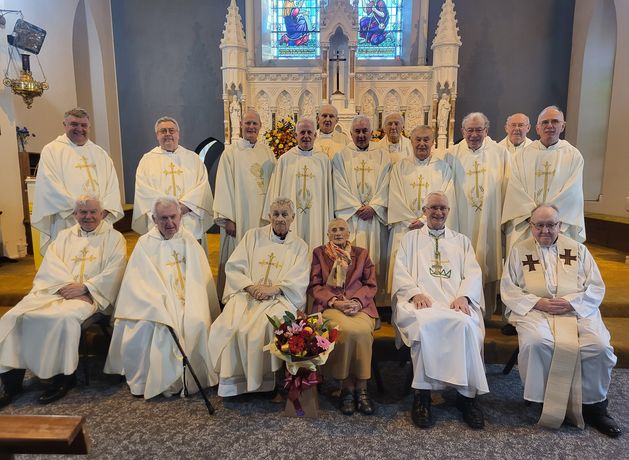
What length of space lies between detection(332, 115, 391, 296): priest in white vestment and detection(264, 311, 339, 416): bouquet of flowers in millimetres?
1412

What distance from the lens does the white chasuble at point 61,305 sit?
10.8 ft

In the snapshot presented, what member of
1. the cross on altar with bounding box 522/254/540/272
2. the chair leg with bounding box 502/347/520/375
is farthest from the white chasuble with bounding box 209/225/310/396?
the chair leg with bounding box 502/347/520/375

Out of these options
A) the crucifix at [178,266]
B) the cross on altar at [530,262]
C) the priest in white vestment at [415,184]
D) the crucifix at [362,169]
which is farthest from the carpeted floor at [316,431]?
the crucifix at [362,169]

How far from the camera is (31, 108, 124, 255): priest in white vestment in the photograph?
4.23 m

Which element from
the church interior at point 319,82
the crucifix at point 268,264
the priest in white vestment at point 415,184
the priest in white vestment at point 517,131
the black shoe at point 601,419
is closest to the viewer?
the black shoe at point 601,419

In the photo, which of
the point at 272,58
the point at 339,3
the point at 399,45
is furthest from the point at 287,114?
the point at 399,45

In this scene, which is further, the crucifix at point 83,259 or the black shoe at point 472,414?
the crucifix at point 83,259

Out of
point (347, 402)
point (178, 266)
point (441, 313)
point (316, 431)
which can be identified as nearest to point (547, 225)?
point (441, 313)

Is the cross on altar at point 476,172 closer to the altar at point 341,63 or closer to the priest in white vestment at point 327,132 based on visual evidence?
the priest in white vestment at point 327,132

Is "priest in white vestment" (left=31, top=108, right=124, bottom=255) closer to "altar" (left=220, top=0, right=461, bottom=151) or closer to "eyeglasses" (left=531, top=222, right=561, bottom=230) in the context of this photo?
"eyeglasses" (left=531, top=222, right=561, bottom=230)

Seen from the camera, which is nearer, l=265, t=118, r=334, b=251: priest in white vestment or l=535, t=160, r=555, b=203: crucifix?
l=535, t=160, r=555, b=203: crucifix

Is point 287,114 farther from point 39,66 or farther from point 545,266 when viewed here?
point 545,266

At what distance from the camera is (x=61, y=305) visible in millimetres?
3426

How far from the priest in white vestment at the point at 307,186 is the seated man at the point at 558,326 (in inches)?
70.5
